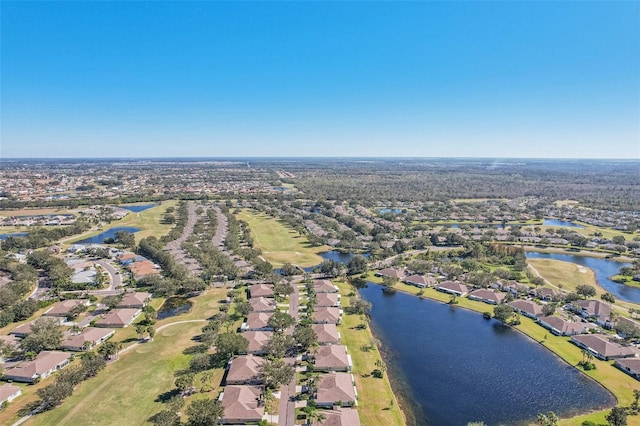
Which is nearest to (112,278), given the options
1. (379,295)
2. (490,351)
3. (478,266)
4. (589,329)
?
(379,295)

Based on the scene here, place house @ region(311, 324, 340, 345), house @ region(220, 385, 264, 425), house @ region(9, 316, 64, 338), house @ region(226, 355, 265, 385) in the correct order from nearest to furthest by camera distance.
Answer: house @ region(220, 385, 264, 425) < house @ region(226, 355, 265, 385) < house @ region(311, 324, 340, 345) < house @ region(9, 316, 64, 338)

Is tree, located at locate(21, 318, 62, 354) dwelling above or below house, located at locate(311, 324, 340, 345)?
above

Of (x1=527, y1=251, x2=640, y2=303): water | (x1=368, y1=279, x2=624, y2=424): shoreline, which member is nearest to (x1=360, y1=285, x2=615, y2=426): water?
(x1=368, y1=279, x2=624, y2=424): shoreline

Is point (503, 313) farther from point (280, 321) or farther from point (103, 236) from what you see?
point (103, 236)

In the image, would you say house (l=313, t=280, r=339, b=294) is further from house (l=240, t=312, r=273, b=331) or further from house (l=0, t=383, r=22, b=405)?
house (l=0, t=383, r=22, b=405)

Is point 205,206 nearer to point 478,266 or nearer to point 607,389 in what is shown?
point 478,266

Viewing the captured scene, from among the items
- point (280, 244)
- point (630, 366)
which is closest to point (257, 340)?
point (630, 366)
